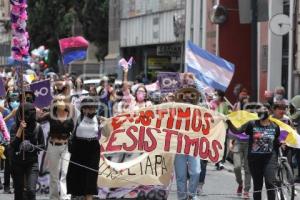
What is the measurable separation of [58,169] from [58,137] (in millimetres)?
627

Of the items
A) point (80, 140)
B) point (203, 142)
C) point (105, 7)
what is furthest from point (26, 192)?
point (105, 7)

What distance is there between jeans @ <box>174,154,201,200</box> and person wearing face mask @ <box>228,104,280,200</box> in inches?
32.6

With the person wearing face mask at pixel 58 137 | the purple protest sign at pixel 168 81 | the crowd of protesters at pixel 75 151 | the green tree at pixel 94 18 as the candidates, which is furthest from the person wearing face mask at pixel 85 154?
the green tree at pixel 94 18

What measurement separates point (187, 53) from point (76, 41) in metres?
7.22

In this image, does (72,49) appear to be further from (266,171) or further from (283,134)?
(266,171)

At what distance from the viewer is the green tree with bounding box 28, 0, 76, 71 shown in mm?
62219

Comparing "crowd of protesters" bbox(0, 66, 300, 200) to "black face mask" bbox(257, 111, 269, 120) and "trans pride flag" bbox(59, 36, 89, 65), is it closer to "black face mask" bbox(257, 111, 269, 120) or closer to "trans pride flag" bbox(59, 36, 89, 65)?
"black face mask" bbox(257, 111, 269, 120)

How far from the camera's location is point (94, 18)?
64.1 meters

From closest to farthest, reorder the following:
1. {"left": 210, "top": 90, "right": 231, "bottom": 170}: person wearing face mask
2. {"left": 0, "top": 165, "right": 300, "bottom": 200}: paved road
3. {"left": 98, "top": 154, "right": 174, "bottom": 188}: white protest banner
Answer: {"left": 98, "top": 154, "right": 174, "bottom": 188}: white protest banner < {"left": 0, "top": 165, "right": 300, "bottom": 200}: paved road < {"left": 210, "top": 90, "right": 231, "bottom": 170}: person wearing face mask

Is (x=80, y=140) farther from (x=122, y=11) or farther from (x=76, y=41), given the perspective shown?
(x=122, y=11)

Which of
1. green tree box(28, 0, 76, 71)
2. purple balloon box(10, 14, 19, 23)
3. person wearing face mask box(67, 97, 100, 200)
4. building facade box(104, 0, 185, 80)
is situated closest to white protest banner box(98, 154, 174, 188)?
person wearing face mask box(67, 97, 100, 200)

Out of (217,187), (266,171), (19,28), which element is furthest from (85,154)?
(217,187)

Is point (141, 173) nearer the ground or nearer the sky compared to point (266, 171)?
nearer the ground

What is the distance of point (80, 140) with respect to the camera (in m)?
11.4
